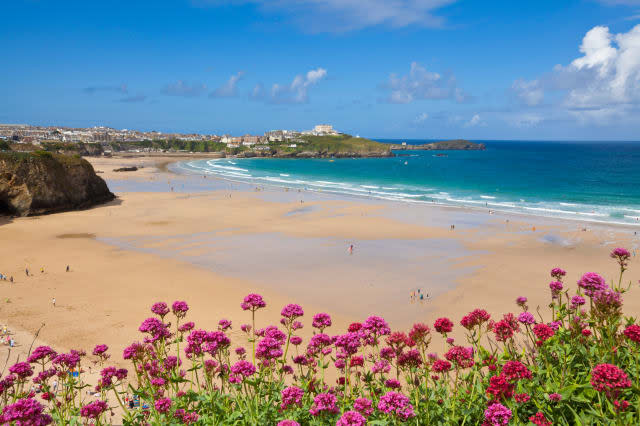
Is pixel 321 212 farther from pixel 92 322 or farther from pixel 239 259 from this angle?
pixel 92 322

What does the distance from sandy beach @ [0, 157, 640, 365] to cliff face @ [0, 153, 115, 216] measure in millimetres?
1794

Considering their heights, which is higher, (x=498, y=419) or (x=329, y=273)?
(x=498, y=419)

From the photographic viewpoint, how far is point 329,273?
19.7 metres

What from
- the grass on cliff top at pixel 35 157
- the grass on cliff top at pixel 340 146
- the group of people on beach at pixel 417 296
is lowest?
the group of people on beach at pixel 417 296

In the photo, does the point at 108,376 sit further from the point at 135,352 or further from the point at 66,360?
the point at 66,360

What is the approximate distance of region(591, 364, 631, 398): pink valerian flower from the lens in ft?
8.87

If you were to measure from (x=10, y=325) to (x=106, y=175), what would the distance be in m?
64.7

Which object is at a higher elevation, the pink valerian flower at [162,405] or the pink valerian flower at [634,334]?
the pink valerian flower at [634,334]

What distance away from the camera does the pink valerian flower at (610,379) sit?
271 centimetres

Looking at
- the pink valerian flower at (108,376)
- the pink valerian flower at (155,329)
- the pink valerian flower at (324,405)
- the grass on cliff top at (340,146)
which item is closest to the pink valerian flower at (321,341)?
the pink valerian flower at (324,405)

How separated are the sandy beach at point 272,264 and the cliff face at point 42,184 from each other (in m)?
1.79

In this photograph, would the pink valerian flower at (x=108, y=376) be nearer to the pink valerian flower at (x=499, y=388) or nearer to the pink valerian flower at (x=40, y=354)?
the pink valerian flower at (x=40, y=354)

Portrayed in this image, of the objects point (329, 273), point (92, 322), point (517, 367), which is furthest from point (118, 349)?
point (517, 367)

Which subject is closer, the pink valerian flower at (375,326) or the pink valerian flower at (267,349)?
the pink valerian flower at (267,349)
